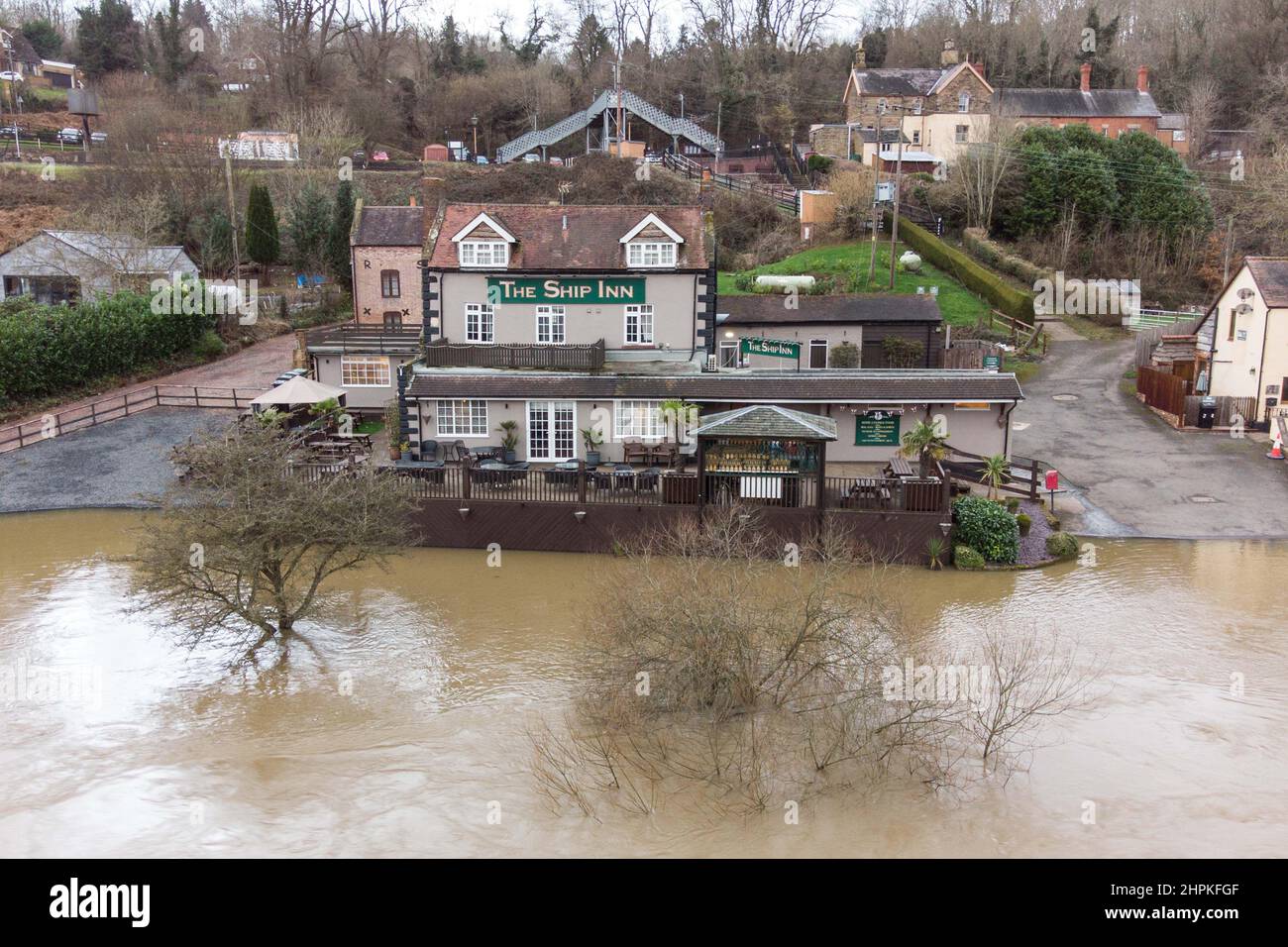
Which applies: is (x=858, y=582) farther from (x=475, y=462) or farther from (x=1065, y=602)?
(x=475, y=462)

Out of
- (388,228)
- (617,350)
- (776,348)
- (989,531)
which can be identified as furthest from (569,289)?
(388,228)

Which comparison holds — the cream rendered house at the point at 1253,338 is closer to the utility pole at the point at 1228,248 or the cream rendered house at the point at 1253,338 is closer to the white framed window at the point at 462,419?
the utility pole at the point at 1228,248

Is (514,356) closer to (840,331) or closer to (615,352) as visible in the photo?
(615,352)

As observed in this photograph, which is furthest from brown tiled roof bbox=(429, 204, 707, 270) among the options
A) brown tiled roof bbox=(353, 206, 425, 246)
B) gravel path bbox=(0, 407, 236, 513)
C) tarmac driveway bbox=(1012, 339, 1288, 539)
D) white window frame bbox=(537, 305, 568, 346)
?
tarmac driveway bbox=(1012, 339, 1288, 539)

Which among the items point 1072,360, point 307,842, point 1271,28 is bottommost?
point 307,842

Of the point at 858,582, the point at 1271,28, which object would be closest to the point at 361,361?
the point at 858,582

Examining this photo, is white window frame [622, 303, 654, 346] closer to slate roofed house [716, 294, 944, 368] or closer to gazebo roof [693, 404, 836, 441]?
slate roofed house [716, 294, 944, 368]
